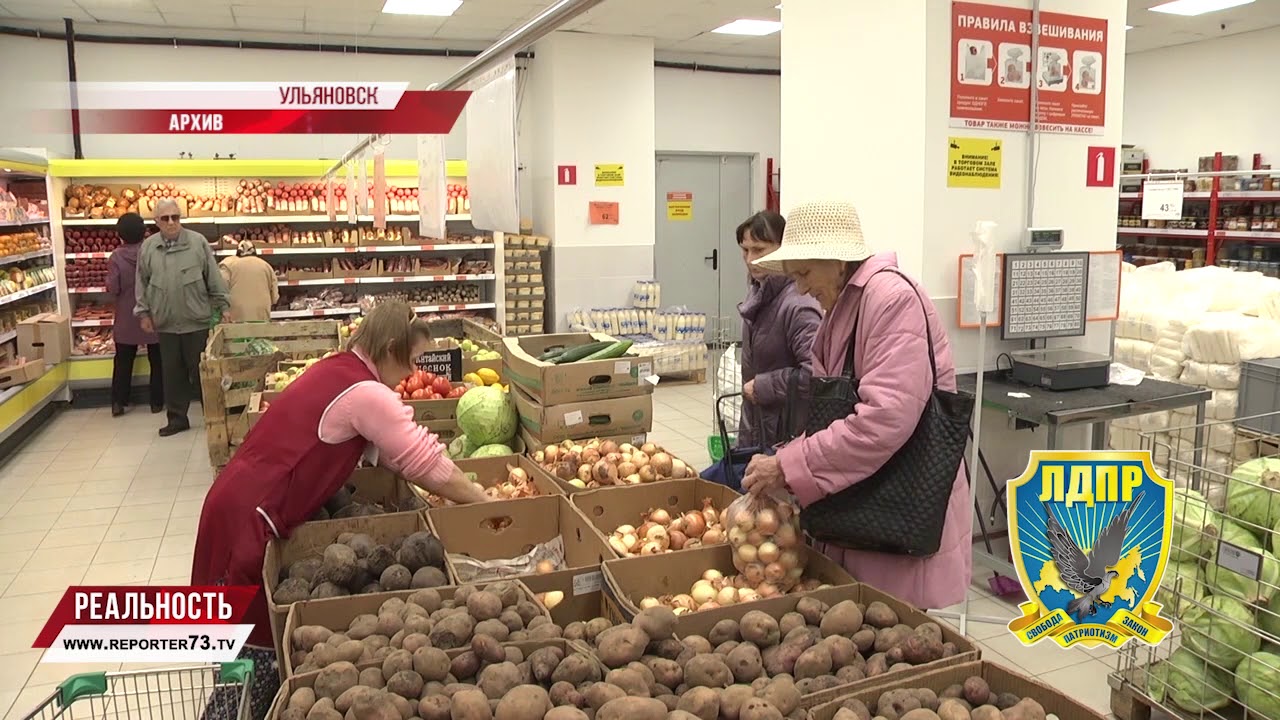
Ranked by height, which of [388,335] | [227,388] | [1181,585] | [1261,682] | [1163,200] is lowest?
[1261,682]

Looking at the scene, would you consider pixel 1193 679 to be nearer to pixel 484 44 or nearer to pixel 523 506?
pixel 523 506

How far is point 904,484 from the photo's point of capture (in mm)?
2383

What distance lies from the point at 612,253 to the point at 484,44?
2.78m

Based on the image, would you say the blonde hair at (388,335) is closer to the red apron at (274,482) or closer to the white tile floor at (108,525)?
the red apron at (274,482)

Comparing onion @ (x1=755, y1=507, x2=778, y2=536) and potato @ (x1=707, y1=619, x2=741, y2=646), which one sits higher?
onion @ (x1=755, y1=507, x2=778, y2=536)

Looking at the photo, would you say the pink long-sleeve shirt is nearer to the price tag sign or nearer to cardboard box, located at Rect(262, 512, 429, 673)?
cardboard box, located at Rect(262, 512, 429, 673)

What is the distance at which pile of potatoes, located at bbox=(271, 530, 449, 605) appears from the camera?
2145 millimetres

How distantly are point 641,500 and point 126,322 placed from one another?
703 cm

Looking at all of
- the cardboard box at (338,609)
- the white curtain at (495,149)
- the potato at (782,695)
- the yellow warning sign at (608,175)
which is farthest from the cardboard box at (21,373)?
the potato at (782,695)

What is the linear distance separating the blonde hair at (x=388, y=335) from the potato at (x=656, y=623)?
1276mm

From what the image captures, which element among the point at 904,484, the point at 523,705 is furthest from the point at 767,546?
the point at 523,705

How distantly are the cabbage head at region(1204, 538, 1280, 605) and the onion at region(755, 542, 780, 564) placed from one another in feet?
4.18

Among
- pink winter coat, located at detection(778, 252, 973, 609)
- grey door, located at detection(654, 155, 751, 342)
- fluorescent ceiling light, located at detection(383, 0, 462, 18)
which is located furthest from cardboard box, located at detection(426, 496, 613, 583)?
grey door, located at detection(654, 155, 751, 342)

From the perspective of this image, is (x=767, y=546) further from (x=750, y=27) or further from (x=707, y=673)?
(x=750, y=27)
